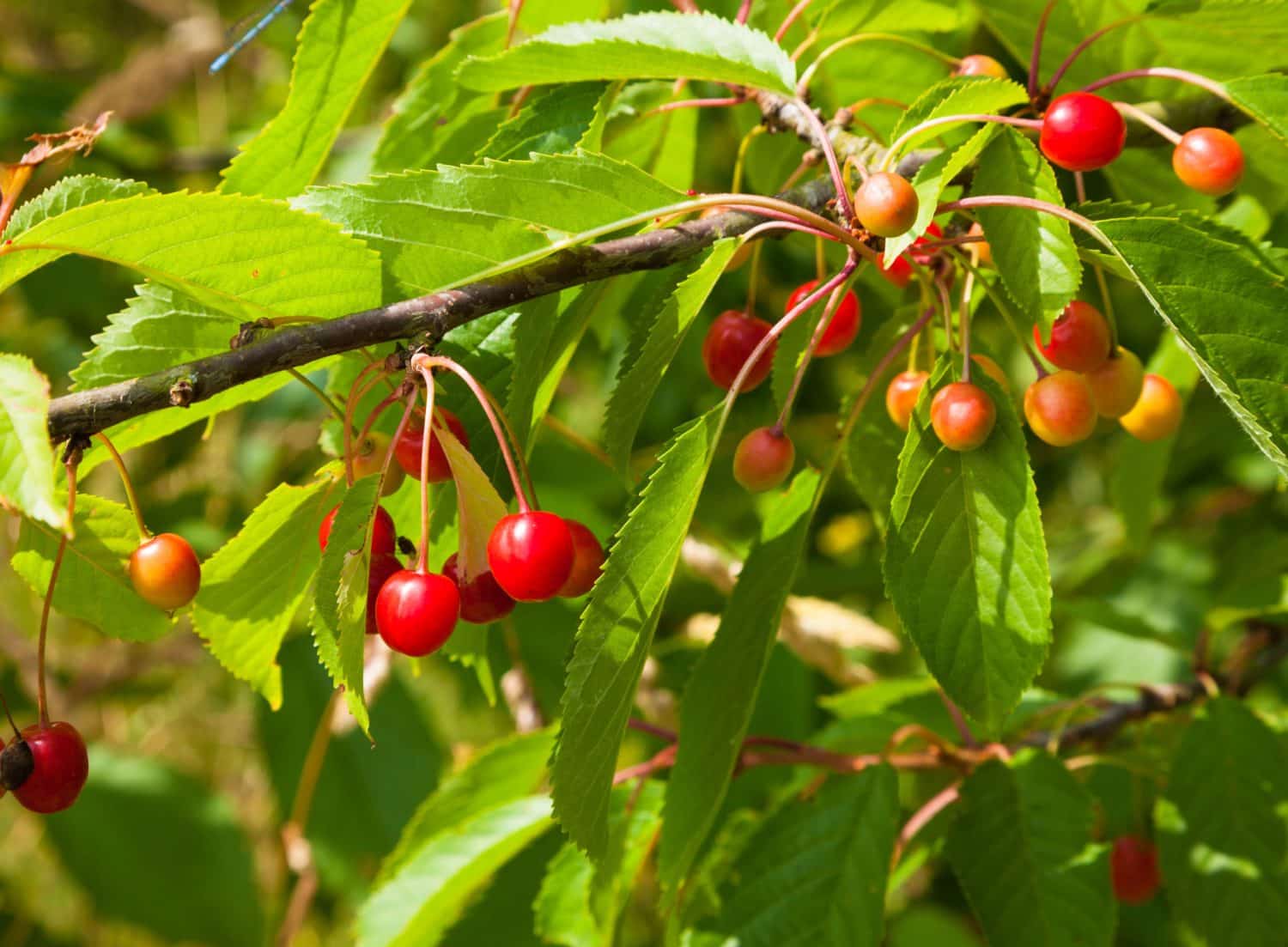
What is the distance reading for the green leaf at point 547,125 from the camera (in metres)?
1.44

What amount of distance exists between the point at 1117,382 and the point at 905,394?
9.1 inches

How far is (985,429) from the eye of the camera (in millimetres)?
1210

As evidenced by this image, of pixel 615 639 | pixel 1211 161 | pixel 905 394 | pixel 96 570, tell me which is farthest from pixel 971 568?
pixel 96 570

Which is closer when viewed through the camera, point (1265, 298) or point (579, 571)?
point (1265, 298)

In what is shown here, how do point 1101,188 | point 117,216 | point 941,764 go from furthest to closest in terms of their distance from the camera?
point 1101,188, point 941,764, point 117,216

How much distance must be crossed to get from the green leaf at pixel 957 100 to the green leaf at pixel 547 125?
0.41 m

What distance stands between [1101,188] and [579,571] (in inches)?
59.3

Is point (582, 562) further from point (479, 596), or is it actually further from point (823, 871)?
point (823, 871)

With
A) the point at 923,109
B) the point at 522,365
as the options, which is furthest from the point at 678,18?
the point at 522,365

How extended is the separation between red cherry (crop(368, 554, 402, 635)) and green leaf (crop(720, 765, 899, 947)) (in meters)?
0.69

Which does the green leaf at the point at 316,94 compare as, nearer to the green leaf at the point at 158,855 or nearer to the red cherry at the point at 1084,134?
the red cherry at the point at 1084,134

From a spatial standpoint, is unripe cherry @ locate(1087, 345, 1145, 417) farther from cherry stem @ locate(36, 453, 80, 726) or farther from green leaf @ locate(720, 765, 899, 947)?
cherry stem @ locate(36, 453, 80, 726)

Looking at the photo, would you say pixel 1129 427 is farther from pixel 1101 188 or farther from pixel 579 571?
pixel 1101 188

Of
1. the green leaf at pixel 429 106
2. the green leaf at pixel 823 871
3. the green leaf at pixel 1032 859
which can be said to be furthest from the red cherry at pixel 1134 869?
the green leaf at pixel 429 106
